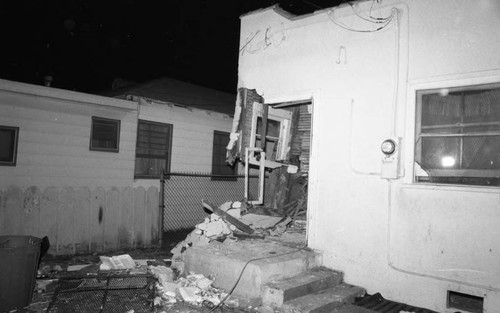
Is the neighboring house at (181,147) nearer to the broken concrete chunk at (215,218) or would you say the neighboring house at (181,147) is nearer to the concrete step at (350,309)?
the broken concrete chunk at (215,218)

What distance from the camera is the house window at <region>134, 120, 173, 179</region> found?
29.8 ft

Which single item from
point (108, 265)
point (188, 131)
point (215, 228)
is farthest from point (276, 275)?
point (188, 131)

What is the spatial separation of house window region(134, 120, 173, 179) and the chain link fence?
1.56ft

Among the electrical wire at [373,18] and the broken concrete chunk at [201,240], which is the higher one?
the electrical wire at [373,18]

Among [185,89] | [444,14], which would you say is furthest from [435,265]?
[185,89]

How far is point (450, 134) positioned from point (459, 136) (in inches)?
4.0

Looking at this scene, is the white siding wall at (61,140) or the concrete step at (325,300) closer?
the concrete step at (325,300)

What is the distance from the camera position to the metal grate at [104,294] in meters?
3.98

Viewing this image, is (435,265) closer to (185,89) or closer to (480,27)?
(480,27)

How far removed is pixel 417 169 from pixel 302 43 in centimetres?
277

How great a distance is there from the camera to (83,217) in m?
6.79

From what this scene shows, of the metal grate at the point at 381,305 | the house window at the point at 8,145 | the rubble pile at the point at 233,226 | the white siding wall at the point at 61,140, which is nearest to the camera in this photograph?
the metal grate at the point at 381,305

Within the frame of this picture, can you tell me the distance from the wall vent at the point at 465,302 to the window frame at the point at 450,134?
139 cm

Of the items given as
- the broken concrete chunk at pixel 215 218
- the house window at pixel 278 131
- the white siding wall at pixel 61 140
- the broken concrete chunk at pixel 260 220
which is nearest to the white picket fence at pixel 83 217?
the white siding wall at pixel 61 140
